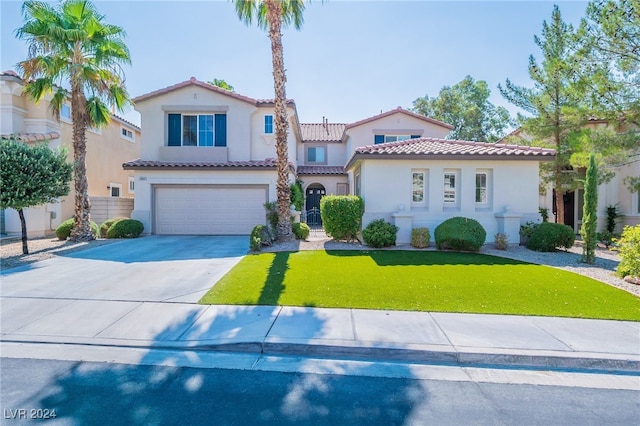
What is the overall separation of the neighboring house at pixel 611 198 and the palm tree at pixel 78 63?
65.8 ft

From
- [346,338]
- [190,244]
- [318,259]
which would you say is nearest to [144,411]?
[346,338]

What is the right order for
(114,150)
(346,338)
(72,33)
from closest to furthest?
(346,338)
(72,33)
(114,150)

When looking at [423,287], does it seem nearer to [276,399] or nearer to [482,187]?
[276,399]

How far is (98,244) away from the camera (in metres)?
13.3

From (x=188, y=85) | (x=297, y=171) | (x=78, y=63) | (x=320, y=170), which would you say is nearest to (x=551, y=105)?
(x=320, y=170)

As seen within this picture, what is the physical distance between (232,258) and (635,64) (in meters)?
14.3

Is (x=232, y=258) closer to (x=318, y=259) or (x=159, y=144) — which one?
(x=318, y=259)

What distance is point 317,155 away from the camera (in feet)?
87.1

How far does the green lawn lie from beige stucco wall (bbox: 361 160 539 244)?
3088mm

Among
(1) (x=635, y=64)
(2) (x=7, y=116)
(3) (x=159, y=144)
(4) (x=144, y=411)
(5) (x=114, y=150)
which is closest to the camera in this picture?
(4) (x=144, y=411)

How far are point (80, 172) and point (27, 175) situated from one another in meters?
3.44

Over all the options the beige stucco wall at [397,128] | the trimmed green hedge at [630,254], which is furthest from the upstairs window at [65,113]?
the trimmed green hedge at [630,254]

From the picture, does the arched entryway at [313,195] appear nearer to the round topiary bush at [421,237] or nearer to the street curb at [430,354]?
the round topiary bush at [421,237]

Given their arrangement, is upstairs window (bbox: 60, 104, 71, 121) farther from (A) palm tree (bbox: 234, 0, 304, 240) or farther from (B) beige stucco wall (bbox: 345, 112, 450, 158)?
(B) beige stucco wall (bbox: 345, 112, 450, 158)
